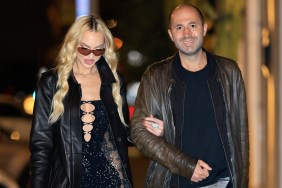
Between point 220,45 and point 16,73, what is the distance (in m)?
19.2

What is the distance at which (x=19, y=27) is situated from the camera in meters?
41.7

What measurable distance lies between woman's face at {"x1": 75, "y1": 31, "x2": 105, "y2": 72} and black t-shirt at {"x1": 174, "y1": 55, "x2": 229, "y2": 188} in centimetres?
68

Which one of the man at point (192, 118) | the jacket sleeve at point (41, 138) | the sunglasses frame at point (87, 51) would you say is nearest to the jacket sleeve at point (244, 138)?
the man at point (192, 118)

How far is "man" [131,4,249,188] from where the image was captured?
573 centimetres

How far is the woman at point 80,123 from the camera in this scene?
18.9 ft

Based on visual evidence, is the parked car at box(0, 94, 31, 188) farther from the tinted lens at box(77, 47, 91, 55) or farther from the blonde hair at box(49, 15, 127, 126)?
the tinted lens at box(77, 47, 91, 55)

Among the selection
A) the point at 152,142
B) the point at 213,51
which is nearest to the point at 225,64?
the point at 152,142

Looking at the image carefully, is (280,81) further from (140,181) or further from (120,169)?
(140,181)

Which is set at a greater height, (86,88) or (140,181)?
(86,88)

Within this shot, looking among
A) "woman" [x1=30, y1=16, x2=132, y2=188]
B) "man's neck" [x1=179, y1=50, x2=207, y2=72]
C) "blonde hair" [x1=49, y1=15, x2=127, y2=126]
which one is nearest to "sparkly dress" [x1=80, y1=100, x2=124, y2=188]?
"woman" [x1=30, y1=16, x2=132, y2=188]

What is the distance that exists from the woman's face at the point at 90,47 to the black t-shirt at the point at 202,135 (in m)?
0.68

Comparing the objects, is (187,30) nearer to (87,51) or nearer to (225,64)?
(225,64)

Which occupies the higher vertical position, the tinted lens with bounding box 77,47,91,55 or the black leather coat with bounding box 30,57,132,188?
the tinted lens with bounding box 77,47,91,55

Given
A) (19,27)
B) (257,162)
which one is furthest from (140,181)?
(19,27)
